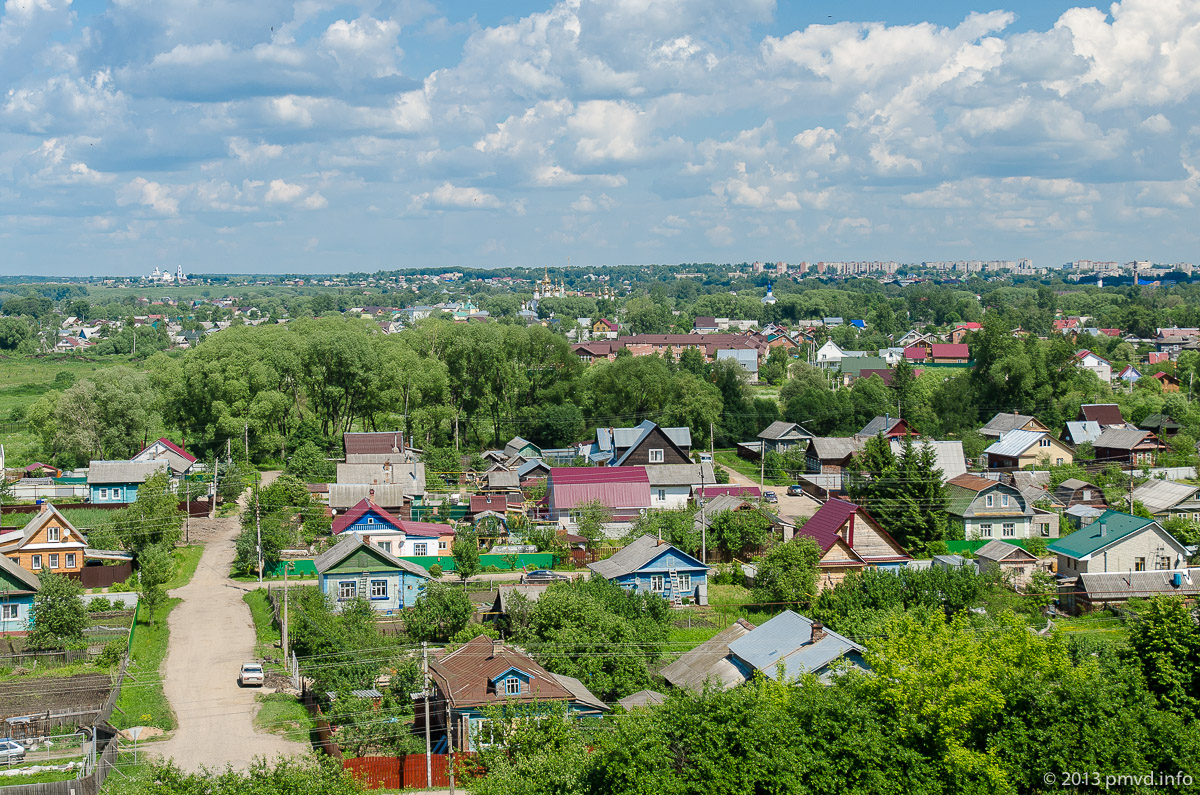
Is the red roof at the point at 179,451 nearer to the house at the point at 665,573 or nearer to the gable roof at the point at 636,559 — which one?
the gable roof at the point at 636,559

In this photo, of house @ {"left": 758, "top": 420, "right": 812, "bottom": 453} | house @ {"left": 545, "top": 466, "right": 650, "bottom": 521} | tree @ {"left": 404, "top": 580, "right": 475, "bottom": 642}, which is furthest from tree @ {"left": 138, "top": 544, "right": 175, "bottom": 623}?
house @ {"left": 758, "top": 420, "right": 812, "bottom": 453}

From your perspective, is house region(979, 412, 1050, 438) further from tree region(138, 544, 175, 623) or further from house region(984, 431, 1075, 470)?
tree region(138, 544, 175, 623)

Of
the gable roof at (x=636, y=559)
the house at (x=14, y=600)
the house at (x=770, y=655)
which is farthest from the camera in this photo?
the gable roof at (x=636, y=559)

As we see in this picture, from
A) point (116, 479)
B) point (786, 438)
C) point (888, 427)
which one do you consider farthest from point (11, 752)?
point (888, 427)

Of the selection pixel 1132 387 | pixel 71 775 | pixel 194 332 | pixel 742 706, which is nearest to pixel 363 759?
pixel 71 775

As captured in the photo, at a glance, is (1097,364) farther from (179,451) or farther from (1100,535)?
(179,451)

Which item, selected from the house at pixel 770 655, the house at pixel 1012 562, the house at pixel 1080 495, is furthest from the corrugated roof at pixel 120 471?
the house at pixel 1080 495

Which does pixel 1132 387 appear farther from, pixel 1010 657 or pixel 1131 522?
pixel 1010 657
